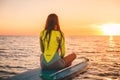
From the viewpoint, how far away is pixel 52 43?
816 centimetres

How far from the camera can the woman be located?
7.95m

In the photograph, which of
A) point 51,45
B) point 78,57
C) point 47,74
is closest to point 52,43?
point 51,45

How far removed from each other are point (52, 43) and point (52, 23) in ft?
2.30

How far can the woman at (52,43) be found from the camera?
7.95 m

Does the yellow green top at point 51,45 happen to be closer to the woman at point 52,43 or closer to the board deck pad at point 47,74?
the woman at point 52,43

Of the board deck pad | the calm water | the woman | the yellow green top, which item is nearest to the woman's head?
the woman

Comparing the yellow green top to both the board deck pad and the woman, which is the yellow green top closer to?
the woman

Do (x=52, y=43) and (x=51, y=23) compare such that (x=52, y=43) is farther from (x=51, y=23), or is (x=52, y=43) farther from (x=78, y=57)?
(x=78, y=57)

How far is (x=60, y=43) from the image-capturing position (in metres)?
8.27

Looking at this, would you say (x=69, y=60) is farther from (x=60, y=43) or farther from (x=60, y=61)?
(x=60, y=43)

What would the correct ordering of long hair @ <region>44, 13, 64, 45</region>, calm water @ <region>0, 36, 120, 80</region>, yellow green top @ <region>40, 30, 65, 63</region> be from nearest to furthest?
1. long hair @ <region>44, 13, 64, 45</region>
2. yellow green top @ <region>40, 30, 65, 63</region>
3. calm water @ <region>0, 36, 120, 80</region>

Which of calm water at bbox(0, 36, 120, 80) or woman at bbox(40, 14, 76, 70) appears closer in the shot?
woman at bbox(40, 14, 76, 70)

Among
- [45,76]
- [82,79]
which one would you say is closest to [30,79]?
[45,76]

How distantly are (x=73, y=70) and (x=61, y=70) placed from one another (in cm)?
111
